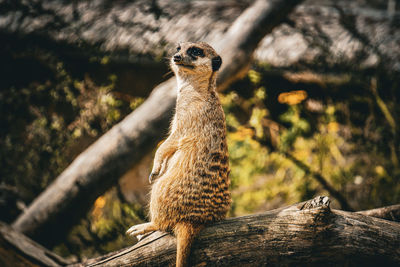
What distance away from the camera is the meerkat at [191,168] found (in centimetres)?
161

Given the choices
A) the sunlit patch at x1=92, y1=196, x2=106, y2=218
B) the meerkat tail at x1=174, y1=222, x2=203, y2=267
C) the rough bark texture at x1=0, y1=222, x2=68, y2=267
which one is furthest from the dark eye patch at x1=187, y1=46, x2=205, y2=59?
the sunlit patch at x1=92, y1=196, x2=106, y2=218

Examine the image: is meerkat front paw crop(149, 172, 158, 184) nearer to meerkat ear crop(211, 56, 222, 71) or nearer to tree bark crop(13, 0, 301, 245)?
meerkat ear crop(211, 56, 222, 71)

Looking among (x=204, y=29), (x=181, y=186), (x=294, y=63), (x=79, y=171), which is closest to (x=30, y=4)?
(x=204, y=29)

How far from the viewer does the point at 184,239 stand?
1556 millimetres

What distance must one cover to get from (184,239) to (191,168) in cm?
34

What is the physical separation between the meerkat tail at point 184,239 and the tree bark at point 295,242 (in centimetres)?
7

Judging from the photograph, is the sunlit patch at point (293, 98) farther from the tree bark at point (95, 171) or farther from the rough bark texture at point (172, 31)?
the tree bark at point (95, 171)

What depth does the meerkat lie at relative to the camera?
161cm

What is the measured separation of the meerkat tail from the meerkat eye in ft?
3.27

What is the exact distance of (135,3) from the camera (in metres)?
4.52

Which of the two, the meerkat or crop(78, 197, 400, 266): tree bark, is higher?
the meerkat

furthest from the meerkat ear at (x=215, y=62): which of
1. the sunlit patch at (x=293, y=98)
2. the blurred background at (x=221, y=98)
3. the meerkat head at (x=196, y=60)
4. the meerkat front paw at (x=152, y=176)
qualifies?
the sunlit patch at (x=293, y=98)

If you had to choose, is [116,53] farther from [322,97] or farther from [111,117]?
[322,97]

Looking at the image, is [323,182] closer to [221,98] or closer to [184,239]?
[221,98]
